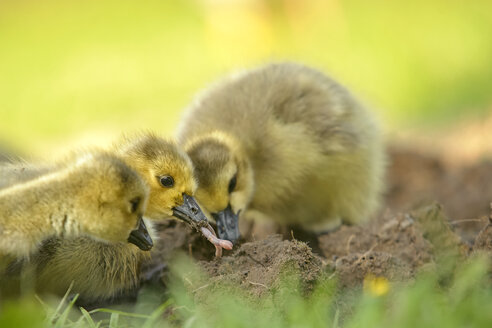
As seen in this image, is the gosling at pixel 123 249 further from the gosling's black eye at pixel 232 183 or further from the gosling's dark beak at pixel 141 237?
the gosling's black eye at pixel 232 183

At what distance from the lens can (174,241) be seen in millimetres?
3699

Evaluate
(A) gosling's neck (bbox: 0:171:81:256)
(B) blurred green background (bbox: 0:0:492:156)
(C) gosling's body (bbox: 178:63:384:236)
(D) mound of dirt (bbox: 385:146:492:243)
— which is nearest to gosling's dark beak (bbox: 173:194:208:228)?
(C) gosling's body (bbox: 178:63:384:236)

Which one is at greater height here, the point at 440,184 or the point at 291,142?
the point at 291,142

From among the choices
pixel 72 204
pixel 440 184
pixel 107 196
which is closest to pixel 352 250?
pixel 107 196

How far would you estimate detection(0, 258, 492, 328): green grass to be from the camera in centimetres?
240

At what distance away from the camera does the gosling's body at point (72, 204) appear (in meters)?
2.80

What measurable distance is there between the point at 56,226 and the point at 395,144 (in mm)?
4522

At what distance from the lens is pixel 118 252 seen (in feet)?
10.7

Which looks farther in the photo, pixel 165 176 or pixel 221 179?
pixel 221 179

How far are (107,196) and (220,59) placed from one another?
8.09 metres

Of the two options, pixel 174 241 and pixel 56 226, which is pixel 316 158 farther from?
pixel 56 226

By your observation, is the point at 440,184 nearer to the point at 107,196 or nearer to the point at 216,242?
the point at 216,242

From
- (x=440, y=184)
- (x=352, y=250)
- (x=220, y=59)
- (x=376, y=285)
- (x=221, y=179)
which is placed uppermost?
(x=221, y=179)

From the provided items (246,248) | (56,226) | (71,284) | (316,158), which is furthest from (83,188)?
(316,158)
